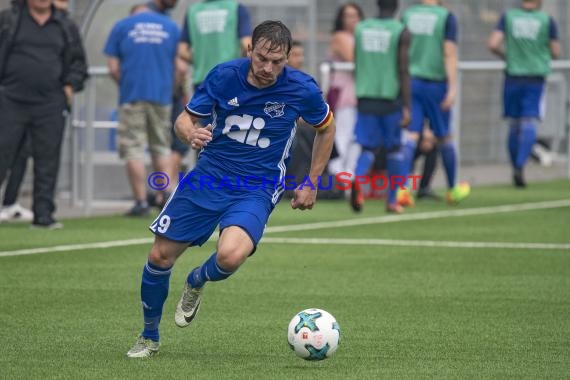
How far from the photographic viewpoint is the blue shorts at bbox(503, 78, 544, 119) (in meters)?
19.1

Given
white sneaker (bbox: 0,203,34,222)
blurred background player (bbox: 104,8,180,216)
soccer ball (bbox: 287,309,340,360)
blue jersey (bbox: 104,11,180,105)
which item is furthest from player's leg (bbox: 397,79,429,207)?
soccer ball (bbox: 287,309,340,360)

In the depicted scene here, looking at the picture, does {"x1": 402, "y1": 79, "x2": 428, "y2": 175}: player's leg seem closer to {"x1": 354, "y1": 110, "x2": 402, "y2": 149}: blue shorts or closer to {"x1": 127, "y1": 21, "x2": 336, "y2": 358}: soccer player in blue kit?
{"x1": 354, "y1": 110, "x2": 402, "y2": 149}: blue shorts

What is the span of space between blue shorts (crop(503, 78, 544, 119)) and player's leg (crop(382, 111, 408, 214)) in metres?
Answer: 3.33

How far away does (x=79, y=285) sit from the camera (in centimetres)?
1029

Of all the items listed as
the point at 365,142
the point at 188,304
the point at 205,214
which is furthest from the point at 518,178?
the point at 205,214

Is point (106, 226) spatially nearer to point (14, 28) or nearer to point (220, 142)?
point (14, 28)

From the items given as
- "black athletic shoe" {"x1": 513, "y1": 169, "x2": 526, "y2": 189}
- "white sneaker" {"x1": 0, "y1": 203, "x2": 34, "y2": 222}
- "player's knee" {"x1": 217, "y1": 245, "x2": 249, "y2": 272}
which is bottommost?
"black athletic shoe" {"x1": 513, "y1": 169, "x2": 526, "y2": 189}

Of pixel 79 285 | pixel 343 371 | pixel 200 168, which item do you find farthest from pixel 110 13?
pixel 343 371

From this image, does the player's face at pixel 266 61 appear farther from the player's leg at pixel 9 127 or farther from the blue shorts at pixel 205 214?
the player's leg at pixel 9 127

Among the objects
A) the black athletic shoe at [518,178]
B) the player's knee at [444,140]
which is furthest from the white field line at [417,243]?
the black athletic shoe at [518,178]

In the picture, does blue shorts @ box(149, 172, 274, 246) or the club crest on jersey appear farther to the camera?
the club crest on jersey

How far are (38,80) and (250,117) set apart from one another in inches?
245

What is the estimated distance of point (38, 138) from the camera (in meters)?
13.8

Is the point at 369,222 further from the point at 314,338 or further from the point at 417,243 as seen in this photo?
the point at 314,338
